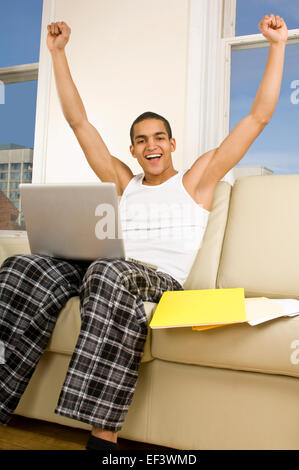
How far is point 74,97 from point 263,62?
1.06m

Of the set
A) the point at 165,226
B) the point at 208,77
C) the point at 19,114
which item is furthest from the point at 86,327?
the point at 19,114

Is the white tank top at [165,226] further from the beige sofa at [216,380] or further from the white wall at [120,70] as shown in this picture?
the white wall at [120,70]

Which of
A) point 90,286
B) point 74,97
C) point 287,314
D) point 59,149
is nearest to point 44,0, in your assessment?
point 59,149

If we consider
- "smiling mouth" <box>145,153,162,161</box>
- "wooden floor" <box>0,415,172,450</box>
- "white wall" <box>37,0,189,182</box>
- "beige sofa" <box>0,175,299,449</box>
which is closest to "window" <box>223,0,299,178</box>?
"white wall" <box>37,0,189,182</box>

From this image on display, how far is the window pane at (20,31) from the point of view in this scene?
2.80 m

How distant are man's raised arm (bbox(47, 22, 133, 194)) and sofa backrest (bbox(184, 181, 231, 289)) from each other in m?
0.39

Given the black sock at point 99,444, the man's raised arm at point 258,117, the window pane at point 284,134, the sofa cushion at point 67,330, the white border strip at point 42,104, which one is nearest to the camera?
the black sock at point 99,444

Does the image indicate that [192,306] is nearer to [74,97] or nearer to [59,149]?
[74,97]

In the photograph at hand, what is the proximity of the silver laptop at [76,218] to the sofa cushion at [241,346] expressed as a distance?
11.9 inches

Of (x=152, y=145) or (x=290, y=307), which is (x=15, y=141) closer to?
(x=152, y=145)

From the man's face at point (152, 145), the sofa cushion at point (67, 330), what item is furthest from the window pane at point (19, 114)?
the sofa cushion at point (67, 330)

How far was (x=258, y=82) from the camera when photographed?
223cm

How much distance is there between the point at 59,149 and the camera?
2580 millimetres

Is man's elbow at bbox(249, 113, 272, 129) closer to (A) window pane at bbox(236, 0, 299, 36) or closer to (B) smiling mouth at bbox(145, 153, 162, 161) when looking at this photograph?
(B) smiling mouth at bbox(145, 153, 162, 161)
